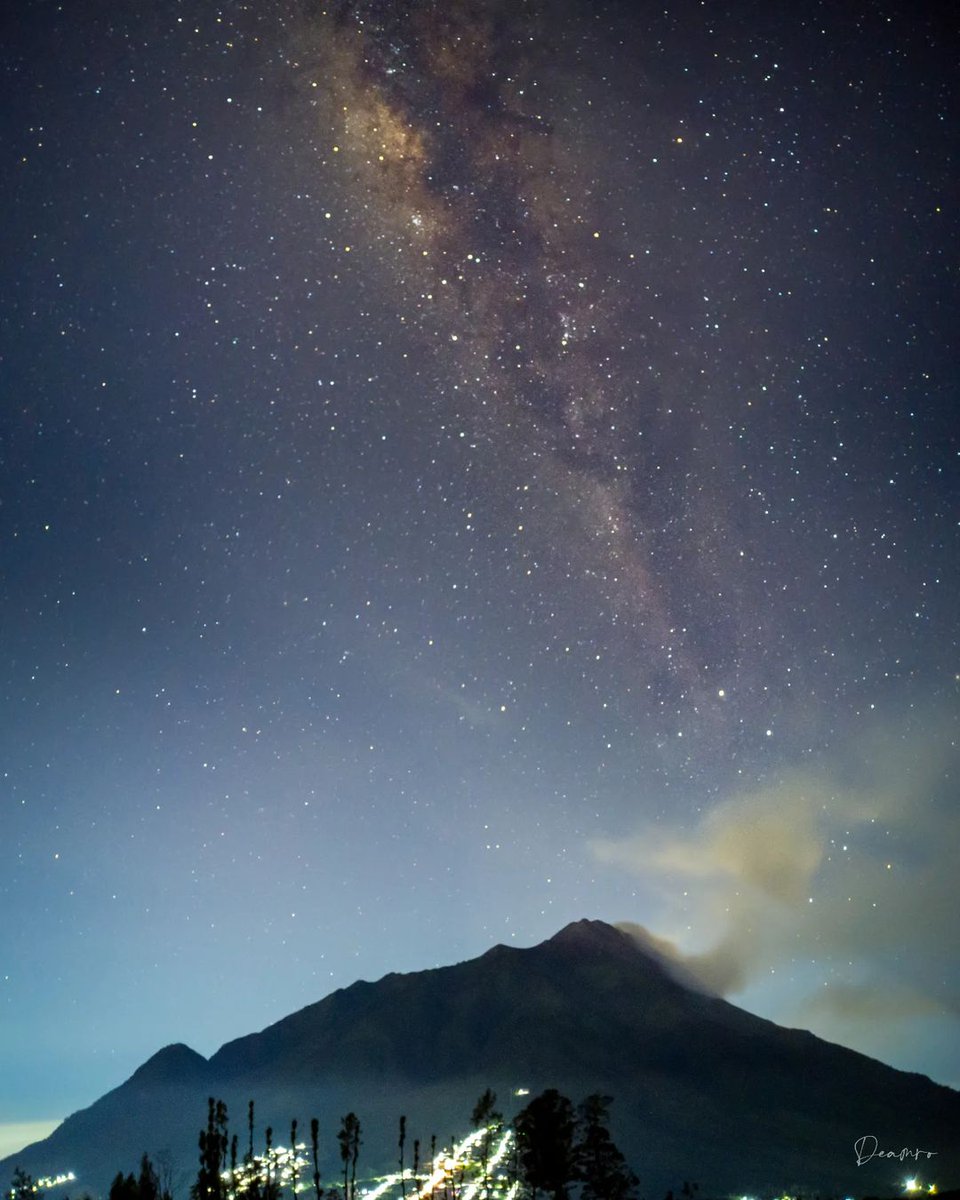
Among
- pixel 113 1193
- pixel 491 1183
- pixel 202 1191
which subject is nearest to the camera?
pixel 113 1193

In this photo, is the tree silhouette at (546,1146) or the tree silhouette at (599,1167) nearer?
the tree silhouette at (546,1146)

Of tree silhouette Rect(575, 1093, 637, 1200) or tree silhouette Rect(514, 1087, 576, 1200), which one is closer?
tree silhouette Rect(514, 1087, 576, 1200)

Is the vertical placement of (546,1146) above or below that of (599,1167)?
above

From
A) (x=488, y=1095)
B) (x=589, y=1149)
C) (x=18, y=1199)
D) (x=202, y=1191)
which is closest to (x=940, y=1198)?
(x=589, y=1149)

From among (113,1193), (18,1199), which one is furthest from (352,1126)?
(18,1199)

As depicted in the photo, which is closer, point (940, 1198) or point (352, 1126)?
point (940, 1198)

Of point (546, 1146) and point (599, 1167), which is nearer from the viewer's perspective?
point (546, 1146)

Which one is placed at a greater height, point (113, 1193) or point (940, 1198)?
point (113, 1193)

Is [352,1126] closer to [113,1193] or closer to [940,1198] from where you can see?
[113,1193]

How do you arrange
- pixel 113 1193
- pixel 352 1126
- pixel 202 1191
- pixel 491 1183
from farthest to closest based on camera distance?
pixel 491 1183, pixel 352 1126, pixel 202 1191, pixel 113 1193

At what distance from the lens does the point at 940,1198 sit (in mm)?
60312

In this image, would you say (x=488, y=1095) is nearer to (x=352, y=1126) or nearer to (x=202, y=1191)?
(x=352, y=1126)

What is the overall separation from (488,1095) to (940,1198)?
127ft

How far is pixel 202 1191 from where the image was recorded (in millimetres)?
58938
